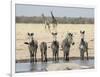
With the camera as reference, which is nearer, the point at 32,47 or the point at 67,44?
the point at 32,47

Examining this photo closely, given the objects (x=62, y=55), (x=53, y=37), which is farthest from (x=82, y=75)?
(x=53, y=37)

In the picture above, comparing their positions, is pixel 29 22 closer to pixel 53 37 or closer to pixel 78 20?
pixel 53 37

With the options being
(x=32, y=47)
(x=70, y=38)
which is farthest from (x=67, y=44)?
(x=32, y=47)

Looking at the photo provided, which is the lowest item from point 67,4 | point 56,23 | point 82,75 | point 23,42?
point 82,75

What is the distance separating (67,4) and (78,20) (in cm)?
19

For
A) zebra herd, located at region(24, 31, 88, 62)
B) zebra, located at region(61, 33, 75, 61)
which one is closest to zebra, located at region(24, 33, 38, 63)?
zebra herd, located at region(24, 31, 88, 62)

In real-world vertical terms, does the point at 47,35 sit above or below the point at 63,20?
below

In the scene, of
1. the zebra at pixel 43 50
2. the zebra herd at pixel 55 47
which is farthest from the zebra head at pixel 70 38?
the zebra at pixel 43 50

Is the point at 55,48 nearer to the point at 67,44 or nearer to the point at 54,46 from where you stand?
the point at 54,46

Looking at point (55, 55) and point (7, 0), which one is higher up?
point (7, 0)

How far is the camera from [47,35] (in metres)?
2.09

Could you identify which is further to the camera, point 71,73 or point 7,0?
point 71,73

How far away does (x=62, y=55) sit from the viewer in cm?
213

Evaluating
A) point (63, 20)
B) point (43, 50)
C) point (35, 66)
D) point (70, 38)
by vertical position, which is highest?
point (63, 20)
